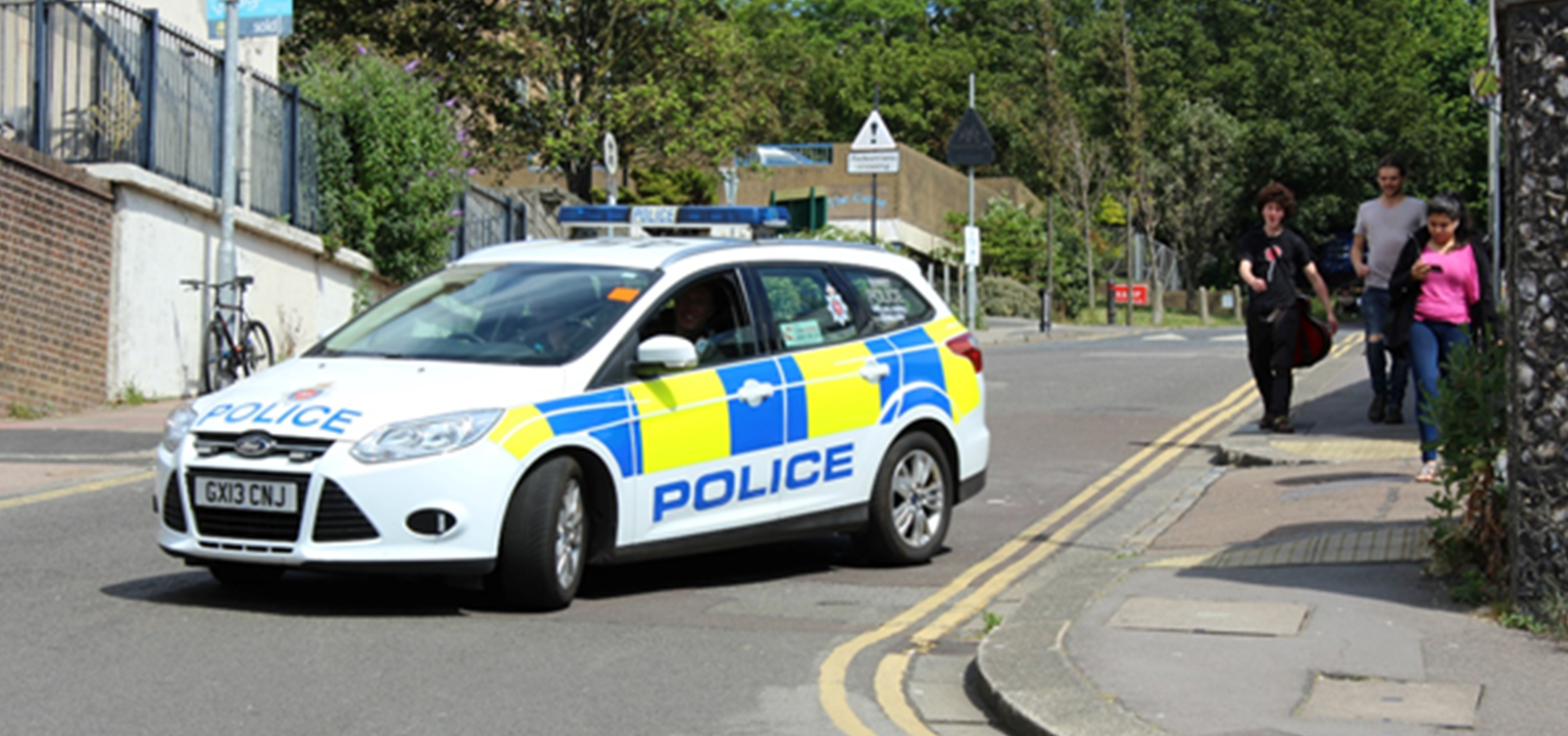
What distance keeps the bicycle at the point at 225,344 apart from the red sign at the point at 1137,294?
42704 mm

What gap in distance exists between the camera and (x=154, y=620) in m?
7.57

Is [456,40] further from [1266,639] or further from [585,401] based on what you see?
[1266,639]

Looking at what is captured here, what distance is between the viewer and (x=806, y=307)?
9.35 metres

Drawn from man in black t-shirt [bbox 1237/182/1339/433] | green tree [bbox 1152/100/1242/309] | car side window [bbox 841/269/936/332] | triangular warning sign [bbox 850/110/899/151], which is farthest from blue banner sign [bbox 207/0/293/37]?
green tree [bbox 1152/100/1242/309]

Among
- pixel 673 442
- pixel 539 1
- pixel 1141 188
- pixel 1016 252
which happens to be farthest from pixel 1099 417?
pixel 1141 188

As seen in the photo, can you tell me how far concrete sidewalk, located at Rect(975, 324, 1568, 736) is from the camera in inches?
236

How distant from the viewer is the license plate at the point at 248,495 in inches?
292

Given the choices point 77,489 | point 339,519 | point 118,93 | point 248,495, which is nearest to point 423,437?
point 339,519

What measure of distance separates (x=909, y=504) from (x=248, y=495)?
11.6ft

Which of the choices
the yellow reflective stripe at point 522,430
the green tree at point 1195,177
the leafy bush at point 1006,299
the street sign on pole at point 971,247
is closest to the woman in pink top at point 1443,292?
the yellow reflective stripe at point 522,430

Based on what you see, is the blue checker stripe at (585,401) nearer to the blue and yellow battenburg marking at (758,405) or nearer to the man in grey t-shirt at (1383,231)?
the blue and yellow battenburg marking at (758,405)

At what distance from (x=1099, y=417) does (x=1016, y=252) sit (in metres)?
34.5

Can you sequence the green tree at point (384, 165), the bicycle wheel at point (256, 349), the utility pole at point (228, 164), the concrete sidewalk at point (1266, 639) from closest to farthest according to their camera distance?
the concrete sidewalk at point (1266, 639), the bicycle wheel at point (256, 349), the utility pole at point (228, 164), the green tree at point (384, 165)

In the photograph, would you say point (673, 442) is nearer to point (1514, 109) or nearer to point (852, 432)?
point (852, 432)
